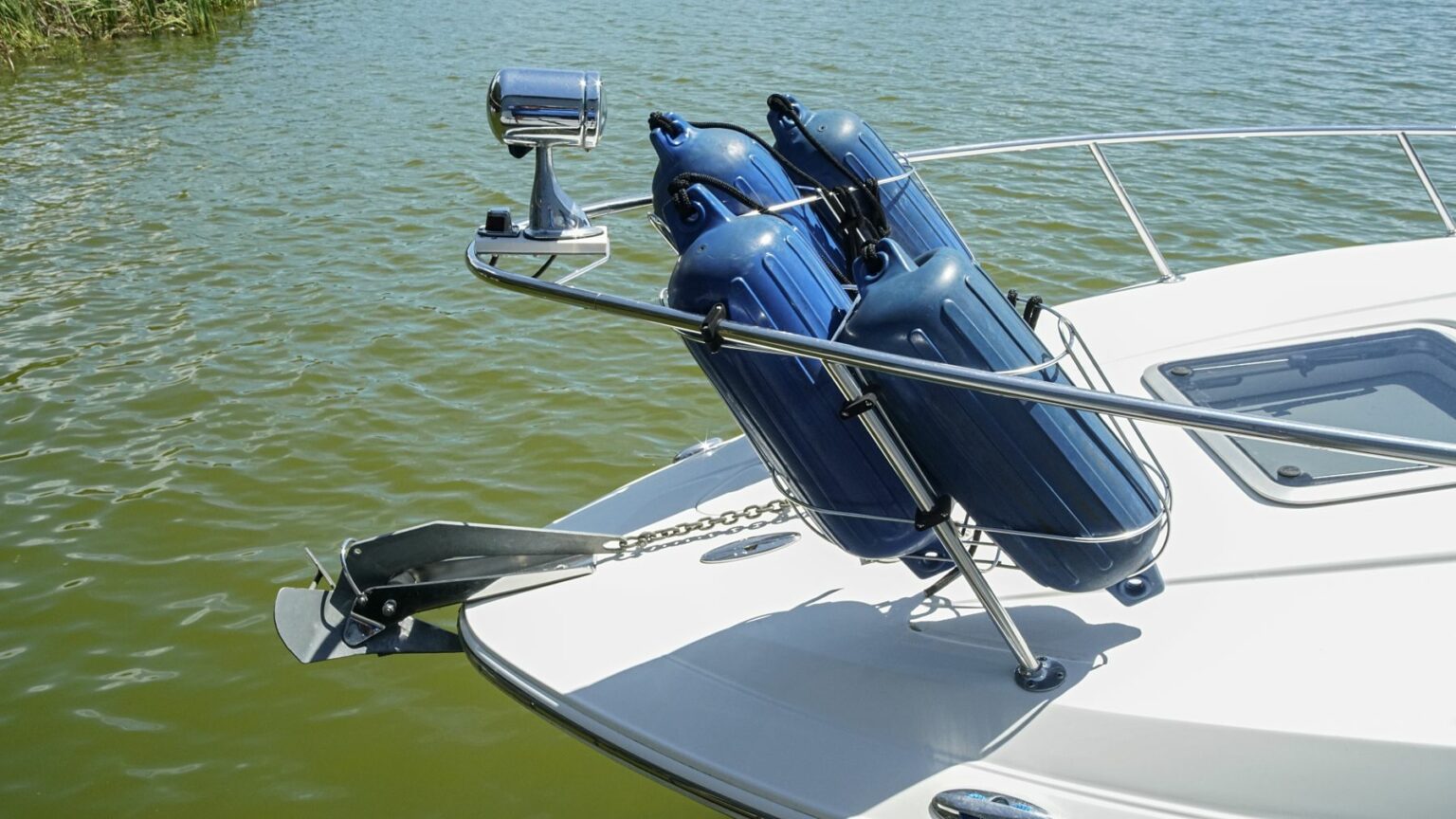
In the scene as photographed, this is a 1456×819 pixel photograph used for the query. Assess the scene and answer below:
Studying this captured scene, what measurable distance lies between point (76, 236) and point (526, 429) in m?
3.59

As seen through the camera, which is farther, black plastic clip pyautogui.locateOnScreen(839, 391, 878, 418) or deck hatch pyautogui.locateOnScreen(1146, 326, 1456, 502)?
deck hatch pyautogui.locateOnScreen(1146, 326, 1456, 502)

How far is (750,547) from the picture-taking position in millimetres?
2646

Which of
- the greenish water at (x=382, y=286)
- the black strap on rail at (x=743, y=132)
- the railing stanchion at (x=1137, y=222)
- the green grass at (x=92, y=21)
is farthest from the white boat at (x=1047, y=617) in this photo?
the green grass at (x=92, y=21)

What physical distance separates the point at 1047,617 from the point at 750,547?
0.65m

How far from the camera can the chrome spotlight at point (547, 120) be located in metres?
2.29

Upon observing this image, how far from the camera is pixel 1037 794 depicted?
199 cm

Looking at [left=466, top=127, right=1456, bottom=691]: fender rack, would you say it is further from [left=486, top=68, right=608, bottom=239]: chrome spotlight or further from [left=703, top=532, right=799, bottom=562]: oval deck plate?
[left=703, top=532, right=799, bottom=562]: oval deck plate

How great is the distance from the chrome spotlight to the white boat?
13 millimetres

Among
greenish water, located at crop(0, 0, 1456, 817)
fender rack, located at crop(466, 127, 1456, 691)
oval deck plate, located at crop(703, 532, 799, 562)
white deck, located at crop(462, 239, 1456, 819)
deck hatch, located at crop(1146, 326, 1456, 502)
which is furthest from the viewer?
greenish water, located at crop(0, 0, 1456, 817)

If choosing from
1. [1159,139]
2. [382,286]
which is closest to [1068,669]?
[1159,139]

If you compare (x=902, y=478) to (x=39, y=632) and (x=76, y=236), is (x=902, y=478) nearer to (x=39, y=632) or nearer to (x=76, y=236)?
(x=39, y=632)

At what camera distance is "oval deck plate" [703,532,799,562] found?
2.62 meters

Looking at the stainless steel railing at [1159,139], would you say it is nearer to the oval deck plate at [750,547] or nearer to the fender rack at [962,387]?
the fender rack at [962,387]

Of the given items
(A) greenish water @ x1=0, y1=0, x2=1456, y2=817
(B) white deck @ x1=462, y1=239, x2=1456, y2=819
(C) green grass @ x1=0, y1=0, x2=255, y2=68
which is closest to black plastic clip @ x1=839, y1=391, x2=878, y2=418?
(B) white deck @ x1=462, y1=239, x2=1456, y2=819
